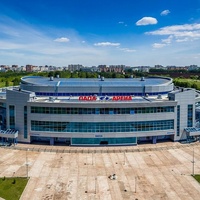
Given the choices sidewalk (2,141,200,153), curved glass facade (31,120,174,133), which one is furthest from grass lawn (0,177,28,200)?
curved glass facade (31,120,174,133)

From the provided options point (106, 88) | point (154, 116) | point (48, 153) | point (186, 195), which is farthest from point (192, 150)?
point (48, 153)

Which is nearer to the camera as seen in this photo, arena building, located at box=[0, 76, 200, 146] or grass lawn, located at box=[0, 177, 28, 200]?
grass lawn, located at box=[0, 177, 28, 200]

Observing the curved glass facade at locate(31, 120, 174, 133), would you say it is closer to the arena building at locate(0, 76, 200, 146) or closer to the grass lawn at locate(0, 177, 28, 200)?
the arena building at locate(0, 76, 200, 146)

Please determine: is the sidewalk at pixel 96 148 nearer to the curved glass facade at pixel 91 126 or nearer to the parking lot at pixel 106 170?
the parking lot at pixel 106 170

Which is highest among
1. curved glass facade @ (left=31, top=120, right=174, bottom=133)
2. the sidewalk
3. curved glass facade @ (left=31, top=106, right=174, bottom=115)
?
curved glass facade @ (left=31, top=106, right=174, bottom=115)

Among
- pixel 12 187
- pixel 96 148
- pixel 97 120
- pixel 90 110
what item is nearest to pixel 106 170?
pixel 96 148

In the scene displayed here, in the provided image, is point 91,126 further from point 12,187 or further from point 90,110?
point 12,187

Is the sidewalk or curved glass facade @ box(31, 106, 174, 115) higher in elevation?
curved glass facade @ box(31, 106, 174, 115)

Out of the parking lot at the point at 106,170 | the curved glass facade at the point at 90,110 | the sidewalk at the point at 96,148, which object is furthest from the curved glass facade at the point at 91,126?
the parking lot at the point at 106,170
